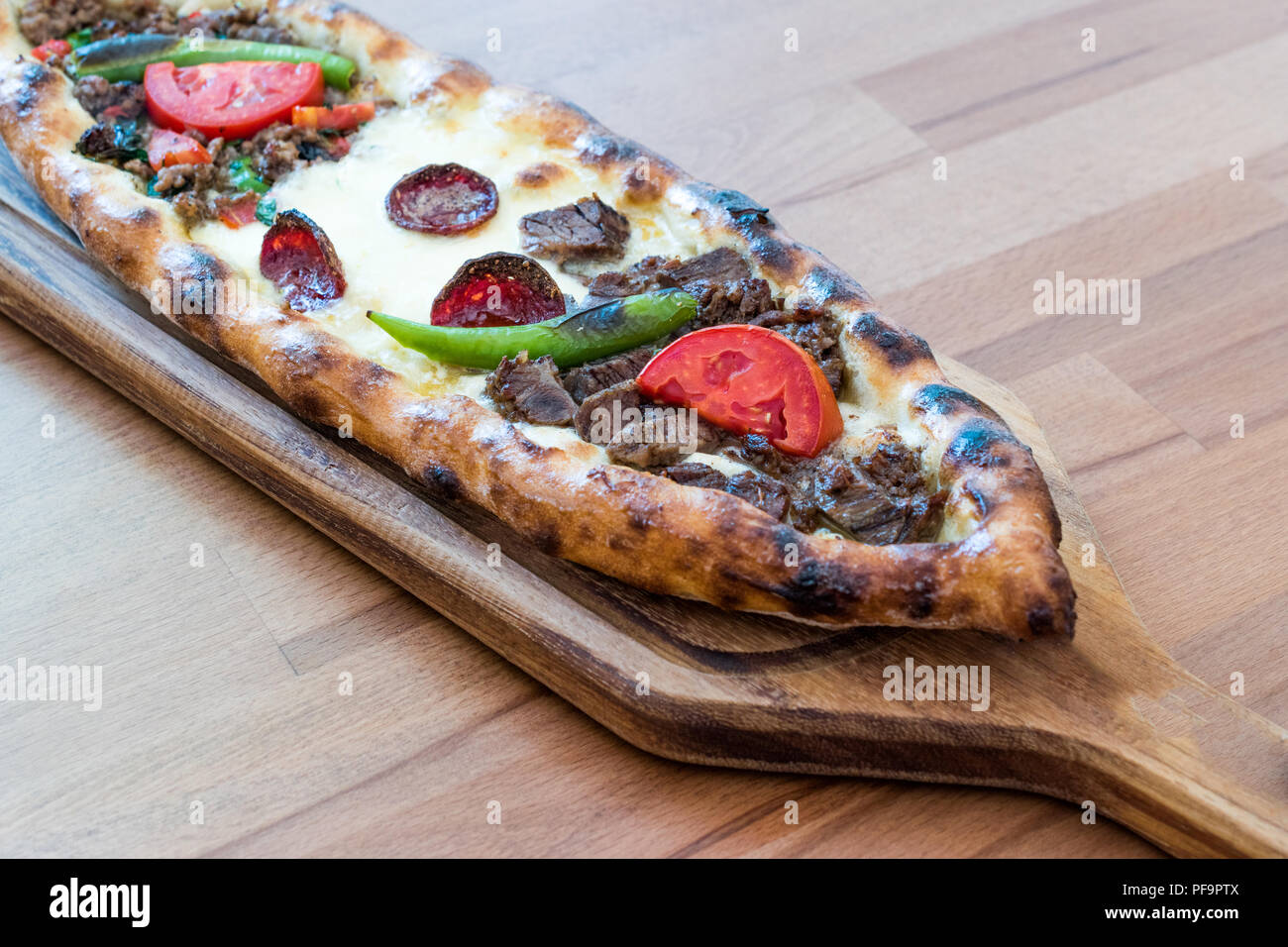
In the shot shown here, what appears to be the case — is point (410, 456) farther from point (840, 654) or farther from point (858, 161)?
point (858, 161)

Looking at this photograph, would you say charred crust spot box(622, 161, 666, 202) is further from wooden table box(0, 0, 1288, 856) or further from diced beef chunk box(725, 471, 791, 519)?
diced beef chunk box(725, 471, 791, 519)

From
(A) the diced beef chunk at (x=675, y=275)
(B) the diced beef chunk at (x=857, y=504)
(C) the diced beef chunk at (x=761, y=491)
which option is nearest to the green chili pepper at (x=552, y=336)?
(A) the diced beef chunk at (x=675, y=275)

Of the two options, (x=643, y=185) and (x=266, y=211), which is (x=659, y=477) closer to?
(x=643, y=185)

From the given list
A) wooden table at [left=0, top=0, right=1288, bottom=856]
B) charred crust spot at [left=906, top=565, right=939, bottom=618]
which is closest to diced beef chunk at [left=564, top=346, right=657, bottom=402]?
wooden table at [left=0, top=0, right=1288, bottom=856]

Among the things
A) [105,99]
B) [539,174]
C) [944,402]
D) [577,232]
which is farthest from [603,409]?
[105,99]

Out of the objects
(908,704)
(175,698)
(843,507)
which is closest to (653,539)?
(843,507)
